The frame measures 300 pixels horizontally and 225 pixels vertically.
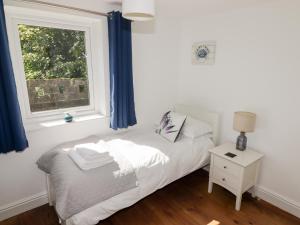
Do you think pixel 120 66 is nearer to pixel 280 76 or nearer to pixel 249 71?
pixel 249 71

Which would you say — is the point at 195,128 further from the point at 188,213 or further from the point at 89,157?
the point at 89,157

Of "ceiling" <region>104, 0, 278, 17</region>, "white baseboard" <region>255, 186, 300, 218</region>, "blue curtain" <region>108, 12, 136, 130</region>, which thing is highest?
"ceiling" <region>104, 0, 278, 17</region>

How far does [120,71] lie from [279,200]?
238 cm

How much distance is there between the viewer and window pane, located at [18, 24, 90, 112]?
2.21m

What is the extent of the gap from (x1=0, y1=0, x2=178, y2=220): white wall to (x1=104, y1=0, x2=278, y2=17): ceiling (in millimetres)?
333

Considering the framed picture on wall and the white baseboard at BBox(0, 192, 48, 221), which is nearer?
the white baseboard at BBox(0, 192, 48, 221)

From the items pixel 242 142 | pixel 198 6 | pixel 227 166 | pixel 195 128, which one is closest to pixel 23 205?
pixel 195 128

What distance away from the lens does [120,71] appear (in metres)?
2.49

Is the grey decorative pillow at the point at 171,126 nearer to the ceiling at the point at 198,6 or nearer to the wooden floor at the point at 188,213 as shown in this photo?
the wooden floor at the point at 188,213

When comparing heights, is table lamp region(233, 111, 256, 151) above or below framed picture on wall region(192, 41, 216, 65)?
below

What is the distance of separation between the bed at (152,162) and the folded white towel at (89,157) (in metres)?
0.28

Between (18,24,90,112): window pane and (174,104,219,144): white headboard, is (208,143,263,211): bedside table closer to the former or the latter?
(174,104,219,144): white headboard

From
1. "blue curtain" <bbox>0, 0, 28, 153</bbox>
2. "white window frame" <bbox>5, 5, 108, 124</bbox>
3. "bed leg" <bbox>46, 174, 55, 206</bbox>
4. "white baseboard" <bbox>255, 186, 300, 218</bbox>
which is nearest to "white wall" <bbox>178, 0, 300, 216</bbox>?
"white baseboard" <bbox>255, 186, 300, 218</bbox>

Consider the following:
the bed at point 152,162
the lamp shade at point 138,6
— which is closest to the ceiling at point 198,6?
the lamp shade at point 138,6
